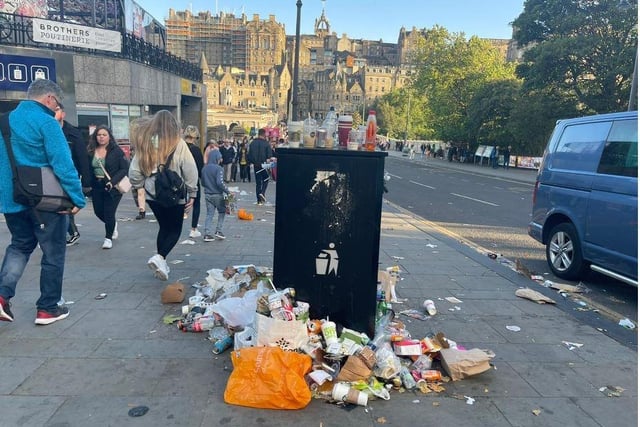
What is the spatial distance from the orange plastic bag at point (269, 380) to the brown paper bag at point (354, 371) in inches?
9.7

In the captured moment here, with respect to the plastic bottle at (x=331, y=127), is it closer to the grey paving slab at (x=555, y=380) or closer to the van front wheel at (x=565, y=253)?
the grey paving slab at (x=555, y=380)

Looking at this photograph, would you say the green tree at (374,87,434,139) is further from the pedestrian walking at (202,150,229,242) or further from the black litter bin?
the black litter bin

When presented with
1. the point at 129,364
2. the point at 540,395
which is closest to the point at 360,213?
the point at 540,395

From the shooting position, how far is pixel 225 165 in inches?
720

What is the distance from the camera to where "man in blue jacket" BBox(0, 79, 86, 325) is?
3826mm

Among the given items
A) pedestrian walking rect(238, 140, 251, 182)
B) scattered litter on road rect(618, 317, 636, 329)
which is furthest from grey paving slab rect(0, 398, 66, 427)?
pedestrian walking rect(238, 140, 251, 182)

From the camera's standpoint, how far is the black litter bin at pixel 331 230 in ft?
12.0

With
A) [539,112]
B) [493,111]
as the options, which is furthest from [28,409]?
[493,111]

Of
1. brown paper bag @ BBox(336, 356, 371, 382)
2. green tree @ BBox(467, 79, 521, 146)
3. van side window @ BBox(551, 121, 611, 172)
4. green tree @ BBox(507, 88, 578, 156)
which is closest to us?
brown paper bag @ BBox(336, 356, 371, 382)

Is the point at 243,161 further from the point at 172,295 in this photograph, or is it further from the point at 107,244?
the point at 172,295

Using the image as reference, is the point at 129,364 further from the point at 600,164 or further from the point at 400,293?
the point at 600,164

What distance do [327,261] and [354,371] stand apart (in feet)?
2.83

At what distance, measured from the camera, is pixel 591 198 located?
5.98 meters

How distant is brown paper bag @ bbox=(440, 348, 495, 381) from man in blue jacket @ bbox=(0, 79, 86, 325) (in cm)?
322
